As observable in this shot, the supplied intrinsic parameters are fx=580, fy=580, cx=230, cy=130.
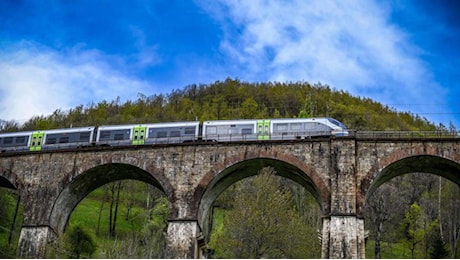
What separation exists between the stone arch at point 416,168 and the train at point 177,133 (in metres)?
3.46

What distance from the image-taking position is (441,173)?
36156mm

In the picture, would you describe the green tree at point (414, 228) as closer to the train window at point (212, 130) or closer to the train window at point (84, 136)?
the train window at point (212, 130)

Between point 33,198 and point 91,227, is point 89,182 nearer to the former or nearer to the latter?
point 33,198

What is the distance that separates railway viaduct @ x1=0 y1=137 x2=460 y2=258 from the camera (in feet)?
108

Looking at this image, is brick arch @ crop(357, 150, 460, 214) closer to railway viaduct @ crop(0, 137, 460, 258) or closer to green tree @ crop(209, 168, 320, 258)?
railway viaduct @ crop(0, 137, 460, 258)

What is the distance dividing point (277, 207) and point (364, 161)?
20.3 ft

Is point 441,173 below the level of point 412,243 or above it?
above

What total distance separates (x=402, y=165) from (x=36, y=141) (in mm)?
24099

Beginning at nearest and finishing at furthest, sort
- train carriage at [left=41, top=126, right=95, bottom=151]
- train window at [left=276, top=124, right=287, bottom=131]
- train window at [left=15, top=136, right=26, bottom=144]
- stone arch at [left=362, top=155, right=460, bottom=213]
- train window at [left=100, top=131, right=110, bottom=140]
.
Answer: stone arch at [left=362, top=155, right=460, bottom=213], train window at [left=276, top=124, right=287, bottom=131], train window at [left=100, top=131, right=110, bottom=140], train carriage at [left=41, top=126, right=95, bottom=151], train window at [left=15, top=136, right=26, bottom=144]

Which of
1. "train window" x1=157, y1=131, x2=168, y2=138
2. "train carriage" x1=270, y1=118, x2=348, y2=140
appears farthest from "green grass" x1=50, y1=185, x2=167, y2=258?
"train carriage" x1=270, y1=118, x2=348, y2=140

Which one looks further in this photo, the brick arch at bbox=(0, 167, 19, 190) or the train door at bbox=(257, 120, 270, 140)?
the brick arch at bbox=(0, 167, 19, 190)

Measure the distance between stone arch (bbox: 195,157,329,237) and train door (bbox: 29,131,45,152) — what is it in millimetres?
12292

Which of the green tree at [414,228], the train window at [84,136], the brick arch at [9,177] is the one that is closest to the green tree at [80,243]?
the brick arch at [9,177]

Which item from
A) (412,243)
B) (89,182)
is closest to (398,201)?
(412,243)
